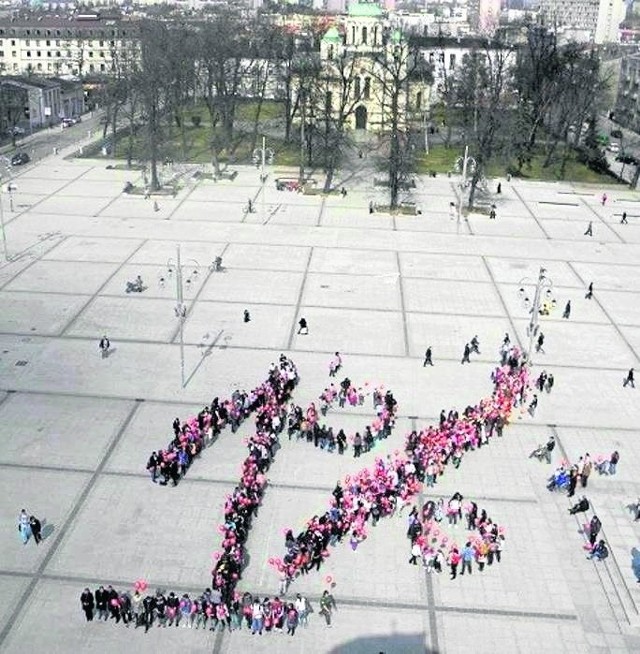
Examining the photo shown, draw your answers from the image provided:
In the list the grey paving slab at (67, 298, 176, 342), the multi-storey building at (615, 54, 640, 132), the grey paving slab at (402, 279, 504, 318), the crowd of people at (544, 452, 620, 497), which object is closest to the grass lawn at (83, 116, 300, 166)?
the grey paving slab at (402, 279, 504, 318)

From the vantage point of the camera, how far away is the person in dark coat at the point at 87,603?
16.8 m

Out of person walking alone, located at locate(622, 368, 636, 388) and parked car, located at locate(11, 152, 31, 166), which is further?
parked car, located at locate(11, 152, 31, 166)

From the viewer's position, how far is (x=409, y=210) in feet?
166

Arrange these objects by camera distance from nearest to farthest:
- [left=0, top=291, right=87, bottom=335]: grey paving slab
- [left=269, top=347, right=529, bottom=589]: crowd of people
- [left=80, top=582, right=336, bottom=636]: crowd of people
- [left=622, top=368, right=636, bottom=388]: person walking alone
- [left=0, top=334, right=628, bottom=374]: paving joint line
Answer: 1. [left=80, top=582, right=336, bottom=636]: crowd of people
2. [left=269, top=347, right=529, bottom=589]: crowd of people
3. [left=622, top=368, right=636, bottom=388]: person walking alone
4. [left=0, top=334, right=628, bottom=374]: paving joint line
5. [left=0, top=291, right=87, bottom=335]: grey paving slab

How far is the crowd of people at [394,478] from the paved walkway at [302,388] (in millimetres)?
432

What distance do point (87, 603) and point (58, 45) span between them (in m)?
107

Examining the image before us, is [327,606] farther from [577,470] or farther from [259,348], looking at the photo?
[259,348]

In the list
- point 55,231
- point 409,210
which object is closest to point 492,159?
point 409,210

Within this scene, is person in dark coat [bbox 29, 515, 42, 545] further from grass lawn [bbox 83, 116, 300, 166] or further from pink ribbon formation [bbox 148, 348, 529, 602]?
grass lawn [bbox 83, 116, 300, 166]

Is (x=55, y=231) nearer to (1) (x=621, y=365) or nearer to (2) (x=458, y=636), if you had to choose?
(1) (x=621, y=365)

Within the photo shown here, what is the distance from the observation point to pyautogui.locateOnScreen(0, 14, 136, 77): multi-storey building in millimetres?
107750

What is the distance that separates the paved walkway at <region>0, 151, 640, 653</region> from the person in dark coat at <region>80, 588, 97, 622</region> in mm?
410

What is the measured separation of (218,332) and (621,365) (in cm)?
1544

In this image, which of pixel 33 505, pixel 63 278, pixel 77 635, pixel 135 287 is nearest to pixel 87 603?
pixel 77 635
